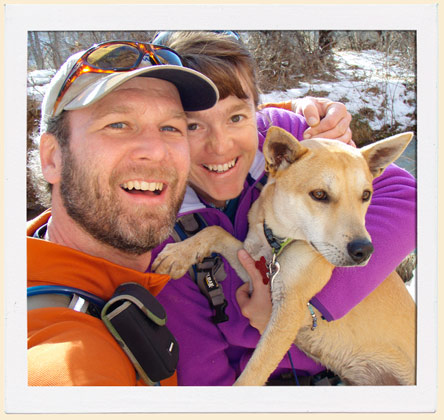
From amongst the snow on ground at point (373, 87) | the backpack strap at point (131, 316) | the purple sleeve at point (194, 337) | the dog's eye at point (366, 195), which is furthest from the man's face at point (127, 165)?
the snow on ground at point (373, 87)

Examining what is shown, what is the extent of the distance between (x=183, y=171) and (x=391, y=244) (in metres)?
1.16

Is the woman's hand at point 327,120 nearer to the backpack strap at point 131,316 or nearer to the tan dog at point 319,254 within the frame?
the tan dog at point 319,254

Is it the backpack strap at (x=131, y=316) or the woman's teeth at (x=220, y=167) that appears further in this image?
the woman's teeth at (x=220, y=167)

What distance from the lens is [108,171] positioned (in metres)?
1.70

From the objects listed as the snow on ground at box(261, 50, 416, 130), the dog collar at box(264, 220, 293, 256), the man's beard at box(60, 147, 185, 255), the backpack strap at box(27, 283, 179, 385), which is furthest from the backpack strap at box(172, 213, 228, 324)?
the snow on ground at box(261, 50, 416, 130)

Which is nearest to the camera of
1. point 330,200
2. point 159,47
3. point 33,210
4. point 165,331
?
point 165,331

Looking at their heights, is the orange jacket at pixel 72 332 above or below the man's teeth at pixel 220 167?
below

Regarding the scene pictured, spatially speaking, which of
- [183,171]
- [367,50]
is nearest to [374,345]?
[183,171]

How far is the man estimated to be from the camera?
1.58 meters

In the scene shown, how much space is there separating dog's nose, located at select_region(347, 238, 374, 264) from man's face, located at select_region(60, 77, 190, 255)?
873 mm

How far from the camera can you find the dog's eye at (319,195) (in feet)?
6.59

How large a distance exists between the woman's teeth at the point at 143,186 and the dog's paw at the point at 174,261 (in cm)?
51
